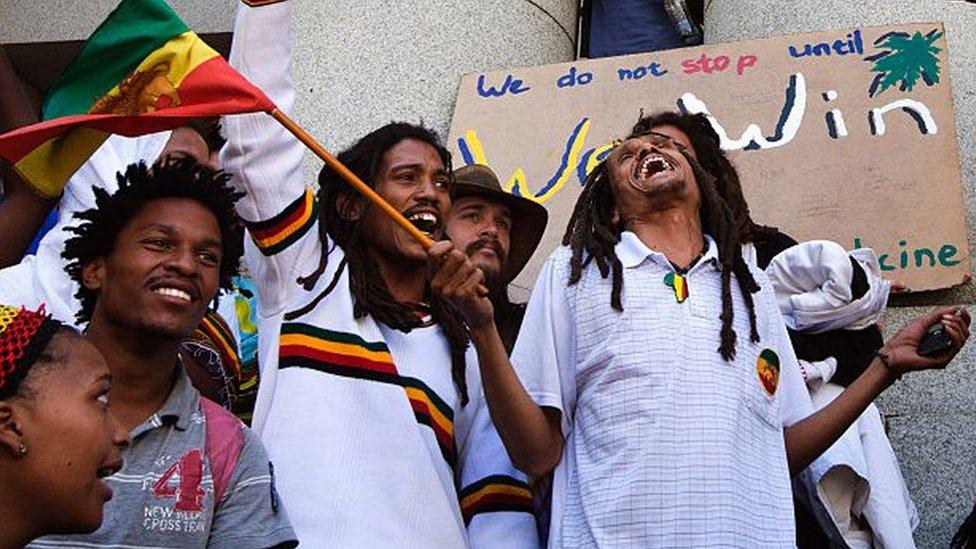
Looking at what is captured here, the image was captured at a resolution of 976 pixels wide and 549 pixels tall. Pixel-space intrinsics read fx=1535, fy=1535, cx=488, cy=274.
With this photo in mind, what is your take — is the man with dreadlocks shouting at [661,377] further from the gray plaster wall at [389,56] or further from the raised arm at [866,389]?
the gray plaster wall at [389,56]

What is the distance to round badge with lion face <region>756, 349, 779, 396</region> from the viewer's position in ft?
11.1

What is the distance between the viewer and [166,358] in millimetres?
3240

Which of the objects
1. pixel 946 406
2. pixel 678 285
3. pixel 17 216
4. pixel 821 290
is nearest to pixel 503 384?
pixel 678 285

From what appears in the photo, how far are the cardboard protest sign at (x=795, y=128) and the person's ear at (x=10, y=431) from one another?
2.80 m

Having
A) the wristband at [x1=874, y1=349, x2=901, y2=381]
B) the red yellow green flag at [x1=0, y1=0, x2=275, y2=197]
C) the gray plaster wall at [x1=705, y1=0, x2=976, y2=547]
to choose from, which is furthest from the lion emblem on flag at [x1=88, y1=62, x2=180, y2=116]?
the gray plaster wall at [x1=705, y1=0, x2=976, y2=547]

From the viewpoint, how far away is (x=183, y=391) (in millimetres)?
3207

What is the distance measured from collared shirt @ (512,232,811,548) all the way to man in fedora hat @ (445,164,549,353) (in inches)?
33.0

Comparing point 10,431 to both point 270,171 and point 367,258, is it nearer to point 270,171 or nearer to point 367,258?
point 270,171

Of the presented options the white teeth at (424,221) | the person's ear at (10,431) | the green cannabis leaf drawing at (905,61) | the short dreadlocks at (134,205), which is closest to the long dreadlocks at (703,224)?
the white teeth at (424,221)

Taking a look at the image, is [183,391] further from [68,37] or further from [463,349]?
[68,37]

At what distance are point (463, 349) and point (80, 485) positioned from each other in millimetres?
1312

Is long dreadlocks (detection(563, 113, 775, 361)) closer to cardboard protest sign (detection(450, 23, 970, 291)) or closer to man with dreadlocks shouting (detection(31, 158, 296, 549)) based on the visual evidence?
man with dreadlocks shouting (detection(31, 158, 296, 549))

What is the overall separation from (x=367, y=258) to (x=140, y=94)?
25.8 inches

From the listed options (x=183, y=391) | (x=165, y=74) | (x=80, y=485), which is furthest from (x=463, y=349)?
(x=80, y=485)
